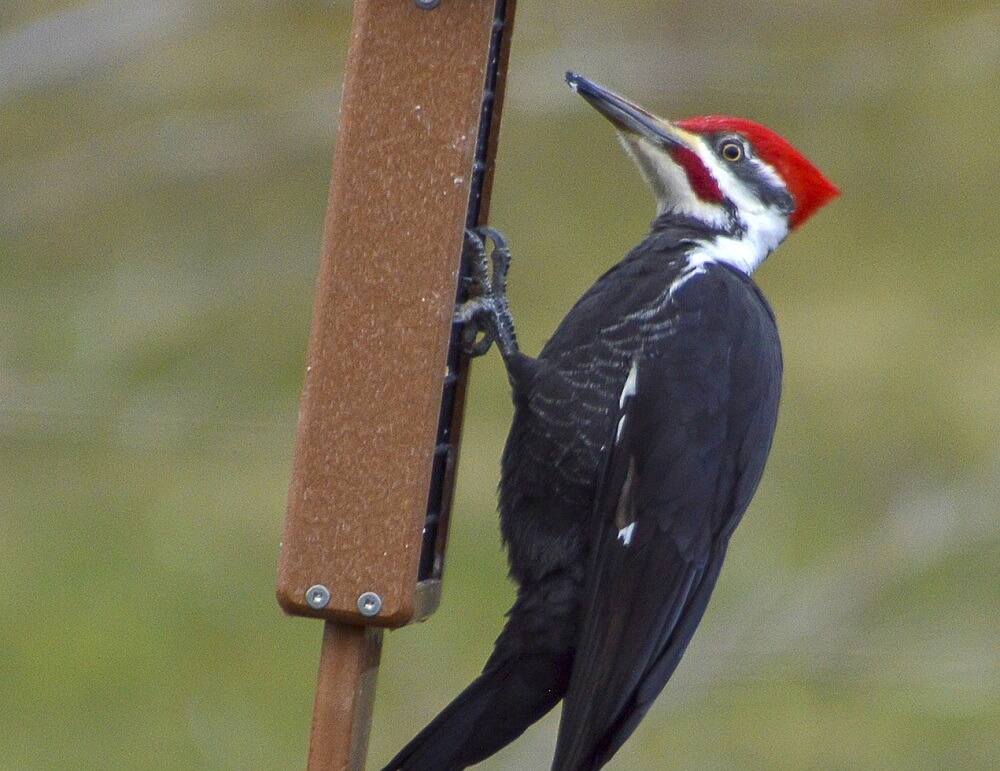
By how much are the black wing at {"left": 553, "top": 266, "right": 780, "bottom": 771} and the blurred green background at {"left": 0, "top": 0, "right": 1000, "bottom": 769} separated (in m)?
3.34

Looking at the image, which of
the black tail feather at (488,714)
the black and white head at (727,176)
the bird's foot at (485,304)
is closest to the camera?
the black tail feather at (488,714)

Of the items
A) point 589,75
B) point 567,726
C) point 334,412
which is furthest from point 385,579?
point 589,75

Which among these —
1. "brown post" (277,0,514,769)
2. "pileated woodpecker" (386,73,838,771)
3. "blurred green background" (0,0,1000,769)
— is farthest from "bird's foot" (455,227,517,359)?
"blurred green background" (0,0,1000,769)

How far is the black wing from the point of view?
297 centimetres

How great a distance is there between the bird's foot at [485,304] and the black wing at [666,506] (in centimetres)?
27

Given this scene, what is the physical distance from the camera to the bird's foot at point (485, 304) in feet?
10.2

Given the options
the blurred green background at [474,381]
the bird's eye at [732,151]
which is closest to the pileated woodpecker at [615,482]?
the bird's eye at [732,151]

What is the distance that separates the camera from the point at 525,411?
10.6 ft

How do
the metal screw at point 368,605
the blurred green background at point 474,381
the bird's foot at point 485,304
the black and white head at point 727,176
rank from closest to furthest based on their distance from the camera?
the metal screw at point 368,605
the bird's foot at point 485,304
the black and white head at point 727,176
the blurred green background at point 474,381

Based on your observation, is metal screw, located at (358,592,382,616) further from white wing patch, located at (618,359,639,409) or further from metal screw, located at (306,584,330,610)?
white wing patch, located at (618,359,639,409)

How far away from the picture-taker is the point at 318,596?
2.64m

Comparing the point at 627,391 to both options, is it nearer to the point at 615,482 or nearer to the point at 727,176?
the point at 615,482

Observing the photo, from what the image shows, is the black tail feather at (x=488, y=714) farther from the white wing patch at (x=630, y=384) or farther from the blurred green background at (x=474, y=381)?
the blurred green background at (x=474, y=381)

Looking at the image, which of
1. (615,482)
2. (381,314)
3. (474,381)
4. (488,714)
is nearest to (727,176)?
(615,482)
